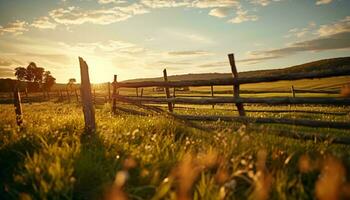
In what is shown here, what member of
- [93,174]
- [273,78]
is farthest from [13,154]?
[273,78]

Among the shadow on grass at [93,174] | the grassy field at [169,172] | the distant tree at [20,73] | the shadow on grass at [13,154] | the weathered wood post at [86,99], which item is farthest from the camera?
the distant tree at [20,73]

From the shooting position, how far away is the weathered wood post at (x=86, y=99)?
6.32 m

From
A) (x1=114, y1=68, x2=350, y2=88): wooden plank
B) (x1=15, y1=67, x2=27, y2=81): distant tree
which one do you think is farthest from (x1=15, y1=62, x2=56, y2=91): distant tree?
(x1=114, y1=68, x2=350, y2=88): wooden plank

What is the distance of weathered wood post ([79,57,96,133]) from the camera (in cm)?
632

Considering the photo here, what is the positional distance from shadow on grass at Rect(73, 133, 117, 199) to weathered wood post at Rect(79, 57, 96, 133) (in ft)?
6.73

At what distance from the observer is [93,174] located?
381 centimetres

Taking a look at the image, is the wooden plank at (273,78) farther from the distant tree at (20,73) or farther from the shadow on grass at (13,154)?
the distant tree at (20,73)

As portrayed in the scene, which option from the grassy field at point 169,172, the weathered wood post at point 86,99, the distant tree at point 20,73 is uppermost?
the distant tree at point 20,73

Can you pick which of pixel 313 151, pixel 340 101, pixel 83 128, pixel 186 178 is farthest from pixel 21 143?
pixel 340 101

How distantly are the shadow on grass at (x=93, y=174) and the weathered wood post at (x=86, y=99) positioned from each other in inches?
80.8

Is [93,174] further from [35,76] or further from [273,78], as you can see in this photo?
[35,76]

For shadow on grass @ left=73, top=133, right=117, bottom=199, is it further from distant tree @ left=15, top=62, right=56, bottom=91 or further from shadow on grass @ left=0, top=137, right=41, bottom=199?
distant tree @ left=15, top=62, right=56, bottom=91

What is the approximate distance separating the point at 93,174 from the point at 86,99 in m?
2.98

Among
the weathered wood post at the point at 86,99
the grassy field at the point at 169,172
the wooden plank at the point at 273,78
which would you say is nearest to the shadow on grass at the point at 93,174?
the grassy field at the point at 169,172
